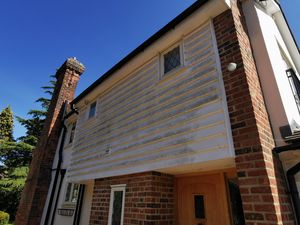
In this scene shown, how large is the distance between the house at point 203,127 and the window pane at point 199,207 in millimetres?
18

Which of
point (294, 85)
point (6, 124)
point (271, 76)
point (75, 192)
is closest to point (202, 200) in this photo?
point (271, 76)

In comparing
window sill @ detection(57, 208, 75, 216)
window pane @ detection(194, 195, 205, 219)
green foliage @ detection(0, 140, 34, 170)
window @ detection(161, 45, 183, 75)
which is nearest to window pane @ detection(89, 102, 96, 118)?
window sill @ detection(57, 208, 75, 216)

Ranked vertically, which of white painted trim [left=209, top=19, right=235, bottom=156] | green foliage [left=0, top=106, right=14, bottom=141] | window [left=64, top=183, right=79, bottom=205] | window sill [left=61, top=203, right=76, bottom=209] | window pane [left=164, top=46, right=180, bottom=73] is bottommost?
window sill [left=61, top=203, right=76, bottom=209]

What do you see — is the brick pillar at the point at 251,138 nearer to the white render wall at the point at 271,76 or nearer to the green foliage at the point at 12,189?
the white render wall at the point at 271,76

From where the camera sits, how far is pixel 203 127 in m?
3.45

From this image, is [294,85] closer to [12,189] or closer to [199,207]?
[199,207]

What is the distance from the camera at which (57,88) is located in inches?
440

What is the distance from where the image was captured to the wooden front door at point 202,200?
3660 mm

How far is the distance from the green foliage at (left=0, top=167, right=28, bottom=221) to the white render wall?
18508 mm

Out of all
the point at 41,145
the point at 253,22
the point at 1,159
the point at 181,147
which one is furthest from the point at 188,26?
the point at 1,159

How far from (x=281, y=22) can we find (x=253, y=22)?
7.02 feet

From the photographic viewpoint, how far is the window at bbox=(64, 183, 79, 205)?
8060 mm

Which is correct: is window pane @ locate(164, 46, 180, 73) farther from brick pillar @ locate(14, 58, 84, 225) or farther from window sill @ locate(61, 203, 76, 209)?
brick pillar @ locate(14, 58, 84, 225)

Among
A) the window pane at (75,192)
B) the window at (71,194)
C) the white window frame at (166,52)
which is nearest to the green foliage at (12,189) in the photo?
the window at (71,194)
